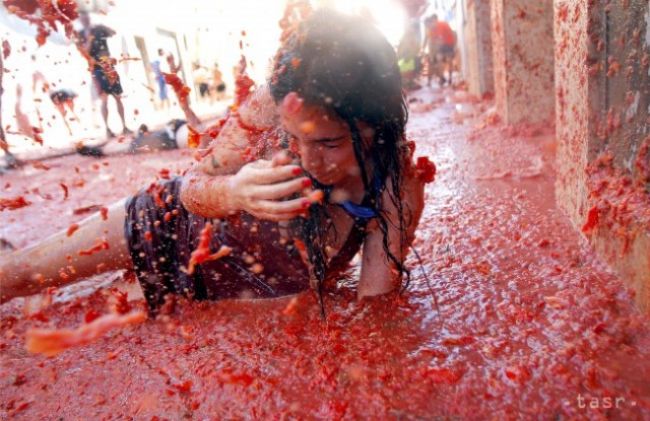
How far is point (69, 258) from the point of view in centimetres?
223

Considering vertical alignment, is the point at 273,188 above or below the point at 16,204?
above

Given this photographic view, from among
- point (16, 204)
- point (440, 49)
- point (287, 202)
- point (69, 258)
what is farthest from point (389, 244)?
point (440, 49)

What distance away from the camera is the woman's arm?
193 centimetres

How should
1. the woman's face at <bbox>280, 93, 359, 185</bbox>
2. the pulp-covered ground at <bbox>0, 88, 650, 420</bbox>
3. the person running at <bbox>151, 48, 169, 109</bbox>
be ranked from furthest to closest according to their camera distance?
the person running at <bbox>151, 48, 169, 109</bbox> → the woman's face at <bbox>280, 93, 359, 185</bbox> → the pulp-covered ground at <bbox>0, 88, 650, 420</bbox>

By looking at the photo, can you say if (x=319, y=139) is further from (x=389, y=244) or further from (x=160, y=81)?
(x=160, y=81)

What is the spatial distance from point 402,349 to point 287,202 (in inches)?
24.4

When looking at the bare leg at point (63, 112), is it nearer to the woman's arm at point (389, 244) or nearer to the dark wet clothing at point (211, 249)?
the dark wet clothing at point (211, 249)

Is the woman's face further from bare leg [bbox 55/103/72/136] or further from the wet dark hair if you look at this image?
bare leg [bbox 55/103/72/136]

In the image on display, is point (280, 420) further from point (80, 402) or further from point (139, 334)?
point (139, 334)

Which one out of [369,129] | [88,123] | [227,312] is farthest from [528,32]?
[88,123]

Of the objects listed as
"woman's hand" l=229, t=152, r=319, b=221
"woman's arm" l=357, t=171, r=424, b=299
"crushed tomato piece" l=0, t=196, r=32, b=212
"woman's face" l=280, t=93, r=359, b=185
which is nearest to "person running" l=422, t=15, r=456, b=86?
"crushed tomato piece" l=0, t=196, r=32, b=212

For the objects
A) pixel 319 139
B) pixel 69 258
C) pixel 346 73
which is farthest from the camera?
pixel 69 258

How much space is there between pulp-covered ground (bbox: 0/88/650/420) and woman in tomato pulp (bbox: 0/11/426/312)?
Result: 0.16 meters

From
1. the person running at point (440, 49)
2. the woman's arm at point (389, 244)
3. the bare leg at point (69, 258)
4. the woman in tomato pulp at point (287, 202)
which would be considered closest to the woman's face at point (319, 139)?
the woman in tomato pulp at point (287, 202)
